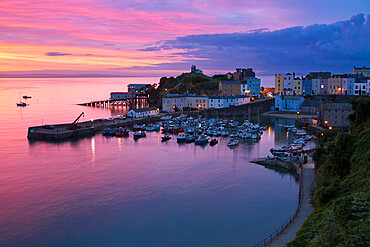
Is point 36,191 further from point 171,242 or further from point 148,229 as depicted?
point 171,242

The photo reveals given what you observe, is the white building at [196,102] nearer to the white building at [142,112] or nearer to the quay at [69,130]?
the white building at [142,112]

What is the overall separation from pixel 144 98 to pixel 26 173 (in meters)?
82.0

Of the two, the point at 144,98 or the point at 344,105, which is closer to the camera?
the point at 344,105

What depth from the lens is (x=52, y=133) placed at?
4228 centimetres

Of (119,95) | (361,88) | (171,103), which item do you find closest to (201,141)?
(171,103)

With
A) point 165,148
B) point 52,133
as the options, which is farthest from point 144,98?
point 165,148

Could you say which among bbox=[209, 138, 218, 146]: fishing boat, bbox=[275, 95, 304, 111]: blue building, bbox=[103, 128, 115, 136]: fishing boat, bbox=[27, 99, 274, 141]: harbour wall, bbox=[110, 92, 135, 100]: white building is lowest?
bbox=[209, 138, 218, 146]: fishing boat

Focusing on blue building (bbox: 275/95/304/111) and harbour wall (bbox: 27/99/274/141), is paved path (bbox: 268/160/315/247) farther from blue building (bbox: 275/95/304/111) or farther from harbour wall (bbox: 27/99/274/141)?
blue building (bbox: 275/95/304/111)

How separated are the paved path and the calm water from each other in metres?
1.24

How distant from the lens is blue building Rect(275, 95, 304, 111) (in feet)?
210

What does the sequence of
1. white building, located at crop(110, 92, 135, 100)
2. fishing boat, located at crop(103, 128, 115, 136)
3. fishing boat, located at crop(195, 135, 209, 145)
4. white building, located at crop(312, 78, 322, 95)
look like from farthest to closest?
1. white building, located at crop(110, 92, 135, 100)
2. white building, located at crop(312, 78, 322, 95)
3. fishing boat, located at crop(103, 128, 115, 136)
4. fishing boat, located at crop(195, 135, 209, 145)

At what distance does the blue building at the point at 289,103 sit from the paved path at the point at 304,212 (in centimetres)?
4106

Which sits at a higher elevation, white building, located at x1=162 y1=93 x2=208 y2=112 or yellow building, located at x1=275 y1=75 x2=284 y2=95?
yellow building, located at x1=275 y1=75 x2=284 y2=95

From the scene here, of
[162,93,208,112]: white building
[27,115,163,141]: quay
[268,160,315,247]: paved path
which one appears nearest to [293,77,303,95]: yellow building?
[162,93,208,112]: white building
